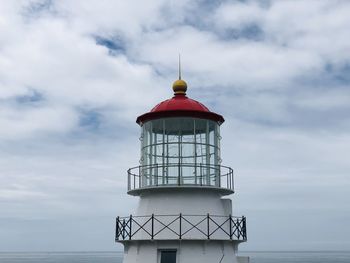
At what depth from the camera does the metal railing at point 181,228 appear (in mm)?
12914

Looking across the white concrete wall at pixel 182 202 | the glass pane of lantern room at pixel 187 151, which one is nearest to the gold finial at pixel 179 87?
the glass pane of lantern room at pixel 187 151

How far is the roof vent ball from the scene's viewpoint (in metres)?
14.4

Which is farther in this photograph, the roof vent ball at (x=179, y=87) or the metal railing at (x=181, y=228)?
the roof vent ball at (x=179, y=87)

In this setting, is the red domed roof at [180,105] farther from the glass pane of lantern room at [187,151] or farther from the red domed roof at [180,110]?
the glass pane of lantern room at [187,151]

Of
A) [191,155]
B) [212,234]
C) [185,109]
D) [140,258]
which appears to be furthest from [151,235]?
[185,109]

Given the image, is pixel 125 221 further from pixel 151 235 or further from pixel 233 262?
pixel 233 262

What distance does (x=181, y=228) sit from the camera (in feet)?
42.4

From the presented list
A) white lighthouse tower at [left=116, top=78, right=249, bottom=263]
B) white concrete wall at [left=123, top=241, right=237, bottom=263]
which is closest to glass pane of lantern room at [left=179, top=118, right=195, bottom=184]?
white lighthouse tower at [left=116, top=78, right=249, bottom=263]

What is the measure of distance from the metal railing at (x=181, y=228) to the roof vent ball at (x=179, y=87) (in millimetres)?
3681

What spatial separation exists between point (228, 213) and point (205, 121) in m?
2.69

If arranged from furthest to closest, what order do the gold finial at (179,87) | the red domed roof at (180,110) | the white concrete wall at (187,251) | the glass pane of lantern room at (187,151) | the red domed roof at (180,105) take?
the gold finial at (179,87)
the red domed roof at (180,105)
the red domed roof at (180,110)
the glass pane of lantern room at (187,151)
the white concrete wall at (187,251)

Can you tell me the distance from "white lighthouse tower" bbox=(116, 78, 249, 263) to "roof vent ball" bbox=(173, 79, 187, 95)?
0.84ft

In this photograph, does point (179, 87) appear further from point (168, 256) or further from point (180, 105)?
point (168, 256)

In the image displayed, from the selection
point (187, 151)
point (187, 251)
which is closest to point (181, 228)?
point (187, 251)
